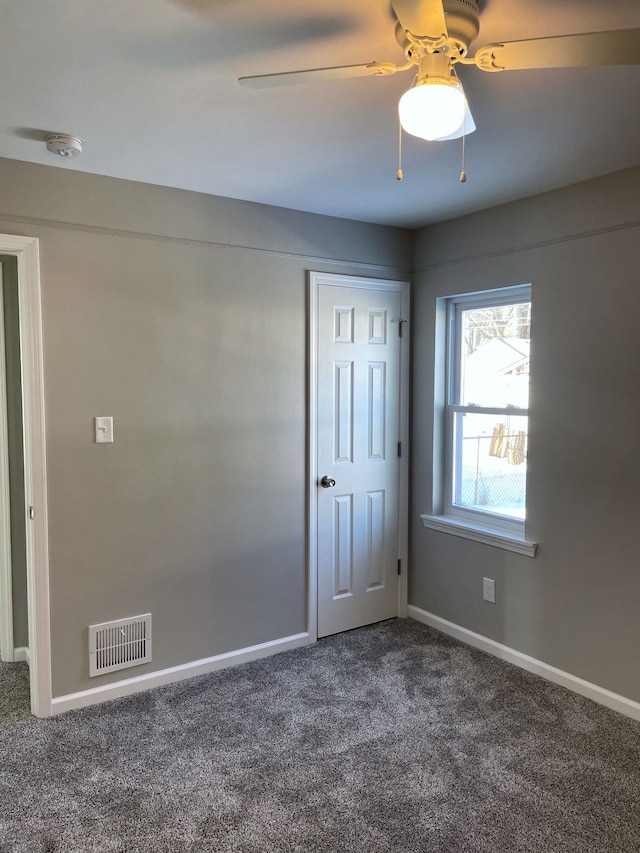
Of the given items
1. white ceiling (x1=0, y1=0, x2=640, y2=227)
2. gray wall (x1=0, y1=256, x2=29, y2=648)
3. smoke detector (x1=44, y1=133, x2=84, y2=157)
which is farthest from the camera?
gray wall (x1=0, y1=256, x2=29, y2=648)

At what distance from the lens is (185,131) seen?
219 centimetres

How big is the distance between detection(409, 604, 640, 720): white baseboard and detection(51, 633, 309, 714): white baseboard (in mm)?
793

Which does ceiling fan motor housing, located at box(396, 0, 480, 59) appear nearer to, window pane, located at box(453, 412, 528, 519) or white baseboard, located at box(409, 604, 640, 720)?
window pane, located at box(453, 412, 528, 519)

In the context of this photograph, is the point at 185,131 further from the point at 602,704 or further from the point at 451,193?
the point at 602,704

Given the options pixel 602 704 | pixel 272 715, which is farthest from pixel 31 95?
pixel 602 704

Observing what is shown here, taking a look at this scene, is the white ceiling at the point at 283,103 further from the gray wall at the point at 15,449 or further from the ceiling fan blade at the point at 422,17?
the gray wall at the point at 15,449

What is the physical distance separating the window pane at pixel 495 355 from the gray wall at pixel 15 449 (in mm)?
2426

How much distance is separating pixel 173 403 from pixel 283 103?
1.46 metres

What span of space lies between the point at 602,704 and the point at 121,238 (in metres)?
3.02

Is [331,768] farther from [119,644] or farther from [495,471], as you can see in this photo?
[495,471]

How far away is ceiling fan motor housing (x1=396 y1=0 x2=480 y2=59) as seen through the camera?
1.39 m

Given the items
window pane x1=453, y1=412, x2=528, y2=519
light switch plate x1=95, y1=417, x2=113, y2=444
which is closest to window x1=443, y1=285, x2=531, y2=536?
window pane x1=453, y1=412, x2=528, y2=519

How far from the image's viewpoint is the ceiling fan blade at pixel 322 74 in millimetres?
1366

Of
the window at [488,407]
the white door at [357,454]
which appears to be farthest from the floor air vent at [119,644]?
the window at [488,407]
